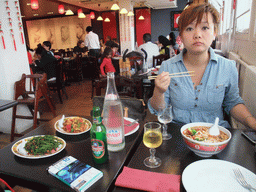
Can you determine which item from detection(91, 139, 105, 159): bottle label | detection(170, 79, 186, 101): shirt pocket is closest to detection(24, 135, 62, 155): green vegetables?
detection(91, 139, 105, 159): bottle label

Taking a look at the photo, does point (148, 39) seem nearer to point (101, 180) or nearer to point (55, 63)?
point (55, 63)

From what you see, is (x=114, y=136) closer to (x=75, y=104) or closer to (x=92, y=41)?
(x=75, y=104)

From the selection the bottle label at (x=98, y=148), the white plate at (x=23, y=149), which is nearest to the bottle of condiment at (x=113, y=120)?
the bottle label at (x=98, y=148)

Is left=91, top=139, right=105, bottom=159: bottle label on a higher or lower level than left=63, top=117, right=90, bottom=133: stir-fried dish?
higher

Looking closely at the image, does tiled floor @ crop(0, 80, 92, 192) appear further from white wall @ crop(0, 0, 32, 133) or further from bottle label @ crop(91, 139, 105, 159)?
bottle label @ crop(91, 139, 105, 159)

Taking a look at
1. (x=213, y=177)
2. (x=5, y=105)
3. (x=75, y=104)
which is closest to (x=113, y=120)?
(x=213, y=177)

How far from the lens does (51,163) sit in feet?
3.09

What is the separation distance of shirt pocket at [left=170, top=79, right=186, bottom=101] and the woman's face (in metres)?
0.27

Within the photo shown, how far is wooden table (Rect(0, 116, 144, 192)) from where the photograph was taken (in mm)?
805

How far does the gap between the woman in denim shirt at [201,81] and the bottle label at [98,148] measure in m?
0.55

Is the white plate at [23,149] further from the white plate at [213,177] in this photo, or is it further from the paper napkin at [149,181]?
the white plate at [213,177]

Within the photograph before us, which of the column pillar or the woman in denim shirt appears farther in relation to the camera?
the column pillar

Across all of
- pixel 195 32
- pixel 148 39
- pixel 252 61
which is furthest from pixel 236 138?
pixel 148 39

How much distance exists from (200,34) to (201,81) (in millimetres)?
340
